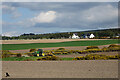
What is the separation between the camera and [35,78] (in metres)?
12.8

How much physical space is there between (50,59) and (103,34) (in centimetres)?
10624

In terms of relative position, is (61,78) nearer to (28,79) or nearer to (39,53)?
(28,79)

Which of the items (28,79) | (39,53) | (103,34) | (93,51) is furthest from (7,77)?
(103,34)

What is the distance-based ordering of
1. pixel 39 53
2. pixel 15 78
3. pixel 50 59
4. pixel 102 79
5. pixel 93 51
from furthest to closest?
1. pixel 93 51
2. pixel 39 53
3. pixel 50 59
4. pixel 15 78
5. pixel 102 79

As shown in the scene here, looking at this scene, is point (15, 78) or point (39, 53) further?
point (39, 53)

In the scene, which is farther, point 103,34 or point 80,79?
point 103,34

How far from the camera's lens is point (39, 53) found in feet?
104

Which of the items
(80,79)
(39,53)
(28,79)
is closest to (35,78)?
(28,79)

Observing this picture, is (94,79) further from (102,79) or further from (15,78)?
(15,78)

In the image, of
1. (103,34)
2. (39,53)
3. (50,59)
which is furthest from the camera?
(103,34)

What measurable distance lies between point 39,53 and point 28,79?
759 inches

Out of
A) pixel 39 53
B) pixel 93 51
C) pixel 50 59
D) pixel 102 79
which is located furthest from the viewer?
pixel 93 51

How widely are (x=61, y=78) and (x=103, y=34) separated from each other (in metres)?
117

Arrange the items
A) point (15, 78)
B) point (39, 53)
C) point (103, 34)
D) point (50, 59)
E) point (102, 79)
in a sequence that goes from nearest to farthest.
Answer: point (102, 79) → point (15, 78) → point (50, 59) → point (39, 53) → point (103, 34)
